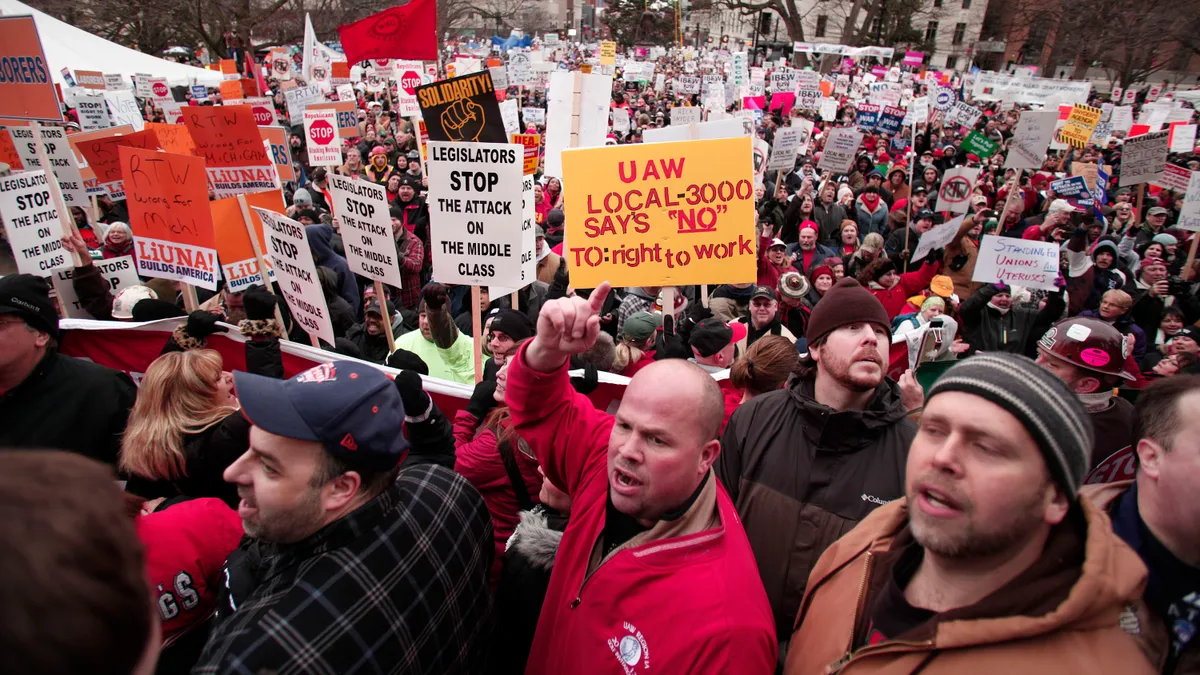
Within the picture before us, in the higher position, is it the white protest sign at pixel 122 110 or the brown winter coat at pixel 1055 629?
the white protest sign at pixel 122 110

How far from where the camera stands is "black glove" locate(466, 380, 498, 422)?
313 centimetres

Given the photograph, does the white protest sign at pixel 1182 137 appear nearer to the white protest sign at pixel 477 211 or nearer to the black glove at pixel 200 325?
the white protest sign at pixel 477 211

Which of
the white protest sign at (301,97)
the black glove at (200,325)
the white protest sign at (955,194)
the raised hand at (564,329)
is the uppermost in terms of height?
the white protest sign at (301,97)

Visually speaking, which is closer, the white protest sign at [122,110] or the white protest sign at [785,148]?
the white protest sign at [785,148]

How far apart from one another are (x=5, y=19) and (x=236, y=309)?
326 cm

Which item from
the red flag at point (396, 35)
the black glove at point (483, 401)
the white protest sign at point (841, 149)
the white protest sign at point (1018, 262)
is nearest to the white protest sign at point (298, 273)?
the black glove at point (483, 401)

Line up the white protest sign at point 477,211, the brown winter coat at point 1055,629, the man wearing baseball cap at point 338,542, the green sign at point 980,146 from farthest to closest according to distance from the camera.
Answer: the green sign at point 980,146
the white protest sign at point 477,211
the man wearing baseball cap at point 338,542
the brown winter coat at point 1055,629

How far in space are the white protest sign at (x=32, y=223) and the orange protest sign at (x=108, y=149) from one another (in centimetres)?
285

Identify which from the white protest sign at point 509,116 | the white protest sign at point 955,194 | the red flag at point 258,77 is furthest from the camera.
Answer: the red flag at point 258,77

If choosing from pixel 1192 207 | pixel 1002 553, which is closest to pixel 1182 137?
pixel 1192 207

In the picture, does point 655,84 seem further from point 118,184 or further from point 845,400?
point 845,400

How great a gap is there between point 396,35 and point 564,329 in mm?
8721

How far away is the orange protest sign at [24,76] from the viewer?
5566 mm

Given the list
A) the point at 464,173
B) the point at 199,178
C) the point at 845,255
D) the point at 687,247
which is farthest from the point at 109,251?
the point at 845,255
